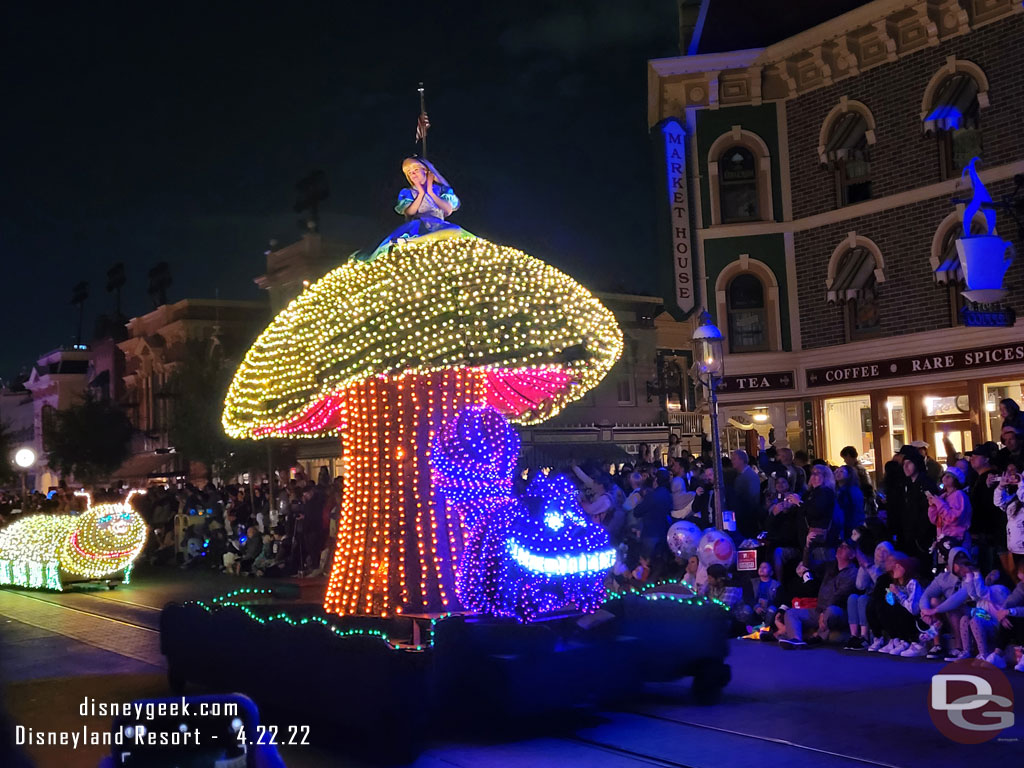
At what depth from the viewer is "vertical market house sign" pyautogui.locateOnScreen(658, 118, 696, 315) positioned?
21984 millimetres

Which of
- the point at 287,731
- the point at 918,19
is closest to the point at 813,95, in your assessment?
the point at 918,19

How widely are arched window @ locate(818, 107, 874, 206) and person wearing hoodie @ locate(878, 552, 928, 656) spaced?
11.8 metres

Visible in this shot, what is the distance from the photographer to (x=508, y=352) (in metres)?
8.63

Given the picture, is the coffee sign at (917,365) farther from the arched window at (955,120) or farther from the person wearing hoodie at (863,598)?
the person wearing hoodie at (863,598)

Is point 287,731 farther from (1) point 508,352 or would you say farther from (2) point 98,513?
(2) point 98,513

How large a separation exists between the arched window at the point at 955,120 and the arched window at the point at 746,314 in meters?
4.49

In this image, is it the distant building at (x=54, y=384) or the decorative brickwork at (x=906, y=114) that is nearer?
the decorative brickwork at (x=906, y=114)

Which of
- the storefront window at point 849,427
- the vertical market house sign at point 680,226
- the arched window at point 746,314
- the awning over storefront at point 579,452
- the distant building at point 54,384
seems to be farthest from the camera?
the distant building at point 54,384

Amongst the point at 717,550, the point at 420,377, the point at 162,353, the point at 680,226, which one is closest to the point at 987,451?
the point at 717,550

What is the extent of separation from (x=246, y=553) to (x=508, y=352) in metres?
14.4

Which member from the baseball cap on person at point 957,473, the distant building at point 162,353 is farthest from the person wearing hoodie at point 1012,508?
the distant building at point 162,353

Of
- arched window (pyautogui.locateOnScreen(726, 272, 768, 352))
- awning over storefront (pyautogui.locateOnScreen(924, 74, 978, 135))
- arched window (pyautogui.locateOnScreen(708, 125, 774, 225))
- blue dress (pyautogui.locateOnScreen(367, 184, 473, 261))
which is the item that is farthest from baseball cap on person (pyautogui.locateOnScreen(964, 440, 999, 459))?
arched window (pyautogui.locateOnScreen(708, 125, 774, 225))

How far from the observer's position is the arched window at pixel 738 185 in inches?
882

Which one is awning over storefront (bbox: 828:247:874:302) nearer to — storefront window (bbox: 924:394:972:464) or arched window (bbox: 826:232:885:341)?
arched window (bbox: 826:232:885:341)
